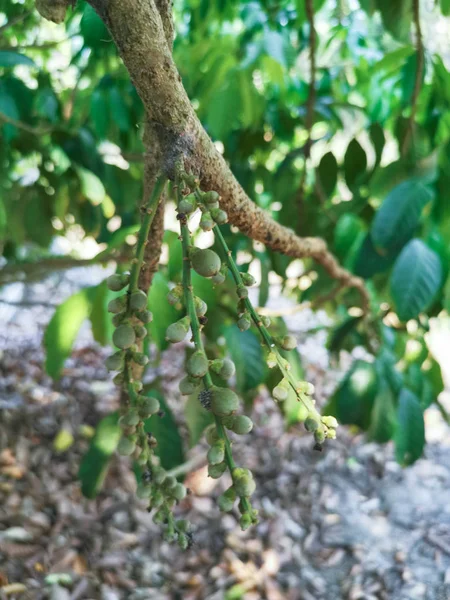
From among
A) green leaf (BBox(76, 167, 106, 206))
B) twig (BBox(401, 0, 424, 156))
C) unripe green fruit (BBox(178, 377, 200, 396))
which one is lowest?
unripe green fruit (BBox(178, 377, 200, 396))

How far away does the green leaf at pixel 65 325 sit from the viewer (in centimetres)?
75

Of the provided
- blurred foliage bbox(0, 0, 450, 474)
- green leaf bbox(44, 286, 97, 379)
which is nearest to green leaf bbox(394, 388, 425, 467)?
blurred foliage bbox(0, 0, 450, 474)

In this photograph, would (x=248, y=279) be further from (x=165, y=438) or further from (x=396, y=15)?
(x=396, y=15)

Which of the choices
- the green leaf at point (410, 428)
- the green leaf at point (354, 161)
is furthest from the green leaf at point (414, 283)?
the green leaf at point (354, 161)

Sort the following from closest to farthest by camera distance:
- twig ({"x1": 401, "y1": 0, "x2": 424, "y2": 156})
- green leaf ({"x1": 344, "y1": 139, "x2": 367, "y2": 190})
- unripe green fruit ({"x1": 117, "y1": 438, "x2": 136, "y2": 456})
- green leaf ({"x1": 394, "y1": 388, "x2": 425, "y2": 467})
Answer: unripe green fruit ({"x1": 117, "y1": 438, "x2": 136, "y2": 456})
twig ({"x1": 401, "y1": 0, "x2": 424, "y2": 156})
green leaf ({"x1": 394, "y1": 388, "x2": 425, "y2": 467})
green leaf ({"x1": 344, "y1": 139, "x2": 367, "y2": 190})

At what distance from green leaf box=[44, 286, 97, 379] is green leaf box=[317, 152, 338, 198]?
1.84 feet

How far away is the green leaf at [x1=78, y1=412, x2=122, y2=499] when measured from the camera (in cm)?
81

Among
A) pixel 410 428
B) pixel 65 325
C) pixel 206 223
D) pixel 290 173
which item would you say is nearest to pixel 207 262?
pixel 206 223

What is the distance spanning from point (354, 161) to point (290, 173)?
0.68 feet

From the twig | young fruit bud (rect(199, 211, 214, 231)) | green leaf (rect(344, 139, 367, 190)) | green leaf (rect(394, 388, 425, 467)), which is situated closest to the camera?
young fruit bud (rect(199, 211, 214, 231))

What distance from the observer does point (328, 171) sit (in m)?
1.09

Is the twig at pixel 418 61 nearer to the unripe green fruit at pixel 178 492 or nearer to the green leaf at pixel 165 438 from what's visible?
the green leaf at pixel 165 438

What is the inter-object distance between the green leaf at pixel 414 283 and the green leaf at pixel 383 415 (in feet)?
0.62

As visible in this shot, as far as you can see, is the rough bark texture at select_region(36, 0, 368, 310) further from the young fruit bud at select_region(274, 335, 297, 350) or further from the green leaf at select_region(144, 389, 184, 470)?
the green leaf at select_region(144, 389, 184, 470)
